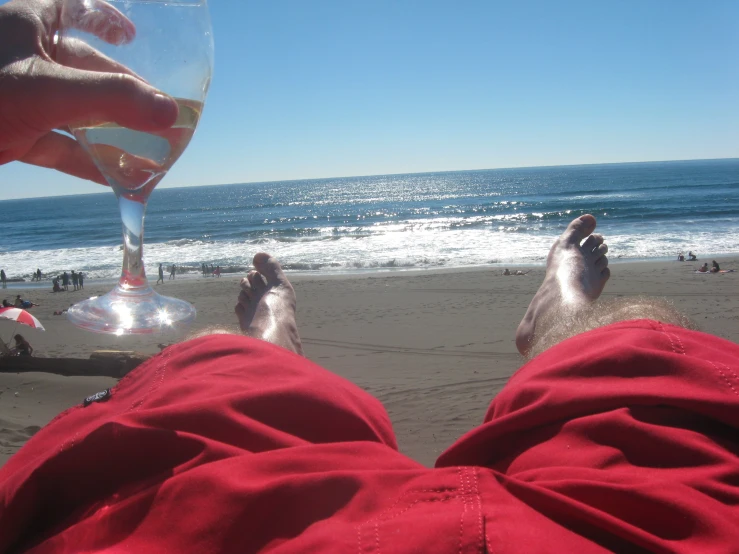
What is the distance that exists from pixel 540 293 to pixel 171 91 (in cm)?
203

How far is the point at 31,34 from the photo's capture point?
619 millimetres

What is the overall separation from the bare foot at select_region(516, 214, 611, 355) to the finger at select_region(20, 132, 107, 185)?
1.29 m

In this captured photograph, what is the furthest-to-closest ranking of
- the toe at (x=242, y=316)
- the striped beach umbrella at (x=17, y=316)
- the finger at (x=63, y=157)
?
the striped beach umbrella at (x=17, y=316), the toe at (x=242, y=316), the finger at (x=63, y=157)

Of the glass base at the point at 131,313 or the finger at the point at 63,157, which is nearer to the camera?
the glass base at the point at 131,313

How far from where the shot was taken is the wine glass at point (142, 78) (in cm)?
58

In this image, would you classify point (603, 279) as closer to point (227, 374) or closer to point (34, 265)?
point (227, 374)

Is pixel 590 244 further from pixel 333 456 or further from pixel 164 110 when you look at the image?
pixel 164 110

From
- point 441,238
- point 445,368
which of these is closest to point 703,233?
point 441,238

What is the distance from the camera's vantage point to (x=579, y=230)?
2.99 metres

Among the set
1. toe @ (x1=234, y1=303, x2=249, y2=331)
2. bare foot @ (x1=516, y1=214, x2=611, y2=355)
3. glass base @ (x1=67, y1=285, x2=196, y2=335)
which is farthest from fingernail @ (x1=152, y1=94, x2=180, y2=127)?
toe @ (x1=234, y1=303, x2=249, y2=331)

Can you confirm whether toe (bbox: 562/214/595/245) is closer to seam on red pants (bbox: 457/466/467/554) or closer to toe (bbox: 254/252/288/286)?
toe (bbox: 254/252/288/286)

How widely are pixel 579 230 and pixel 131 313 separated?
9.04 feet

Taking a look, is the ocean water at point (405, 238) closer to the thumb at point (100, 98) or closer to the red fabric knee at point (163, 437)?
the red fabric knee at point (163, 437)

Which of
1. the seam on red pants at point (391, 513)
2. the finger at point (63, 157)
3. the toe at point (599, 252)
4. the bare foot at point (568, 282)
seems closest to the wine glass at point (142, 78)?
the finger at point (63, 157)
